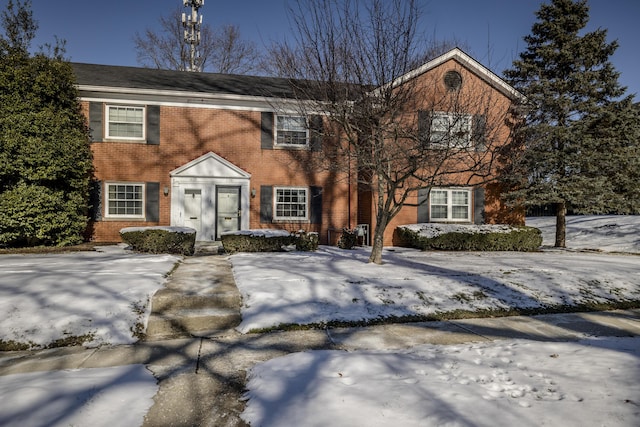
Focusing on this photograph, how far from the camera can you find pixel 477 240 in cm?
1309

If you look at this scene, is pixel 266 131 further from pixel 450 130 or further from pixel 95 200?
pixel 450 130

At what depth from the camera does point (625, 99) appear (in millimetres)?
14219

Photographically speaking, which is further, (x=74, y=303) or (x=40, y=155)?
(x=40, y=155)

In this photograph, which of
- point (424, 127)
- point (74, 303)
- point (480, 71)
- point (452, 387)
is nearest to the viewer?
point (452, 387)

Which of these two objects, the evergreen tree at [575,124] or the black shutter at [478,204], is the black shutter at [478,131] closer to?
the evergreen tree at [575,124]

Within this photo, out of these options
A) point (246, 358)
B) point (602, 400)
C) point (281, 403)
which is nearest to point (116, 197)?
point (246, 358)

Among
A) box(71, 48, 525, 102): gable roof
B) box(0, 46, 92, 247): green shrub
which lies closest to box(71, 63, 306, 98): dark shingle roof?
box(71, 48, 525, 102): gable roof

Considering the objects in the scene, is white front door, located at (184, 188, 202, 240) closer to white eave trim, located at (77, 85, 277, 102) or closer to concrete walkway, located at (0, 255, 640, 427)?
white eave trim, located at (77, 85, 277, 102)

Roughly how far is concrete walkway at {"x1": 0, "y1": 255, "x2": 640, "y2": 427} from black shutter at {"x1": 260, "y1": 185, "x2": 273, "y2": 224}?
26.3ft

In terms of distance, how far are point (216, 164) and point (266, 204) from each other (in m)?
2.39

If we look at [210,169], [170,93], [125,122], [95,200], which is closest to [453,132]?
[210,169]

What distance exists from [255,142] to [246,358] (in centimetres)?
1119

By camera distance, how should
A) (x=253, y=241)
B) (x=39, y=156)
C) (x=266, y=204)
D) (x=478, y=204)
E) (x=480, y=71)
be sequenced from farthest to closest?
1. (x=478, y=204)
2. (x=480, y=71)
3. (x=266, y=204)
4. (x=39, y=156)
5. (x=253, y=241)

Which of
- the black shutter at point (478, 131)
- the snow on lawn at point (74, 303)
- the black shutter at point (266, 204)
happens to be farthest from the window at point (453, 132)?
the black shutter at point (266, 204)
